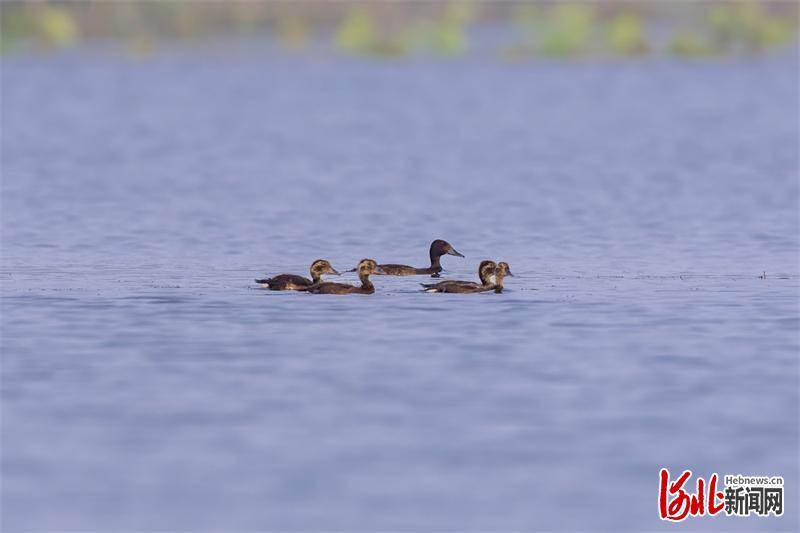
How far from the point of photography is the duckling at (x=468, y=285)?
68.3 feet

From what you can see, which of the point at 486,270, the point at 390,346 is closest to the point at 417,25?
the point at 486,270

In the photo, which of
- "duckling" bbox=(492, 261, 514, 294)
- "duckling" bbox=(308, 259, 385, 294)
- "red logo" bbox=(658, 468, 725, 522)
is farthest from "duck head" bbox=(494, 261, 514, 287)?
"red logo" bbox=(658, 468, 725, 522)

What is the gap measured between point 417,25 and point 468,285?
116 meters

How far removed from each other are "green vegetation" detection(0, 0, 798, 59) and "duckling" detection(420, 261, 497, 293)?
82.9 m

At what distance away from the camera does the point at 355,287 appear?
21.0m

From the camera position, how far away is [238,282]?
22.1 metres

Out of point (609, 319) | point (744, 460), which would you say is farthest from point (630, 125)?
point (744, 460)

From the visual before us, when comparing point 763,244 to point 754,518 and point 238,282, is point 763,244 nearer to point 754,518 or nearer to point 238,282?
point 238,282

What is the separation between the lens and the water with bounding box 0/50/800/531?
12.3 metres

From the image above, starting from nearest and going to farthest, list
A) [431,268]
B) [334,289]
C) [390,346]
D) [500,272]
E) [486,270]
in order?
[390,346] → [334,289] → [500,272] → [486,270] → [431,268]

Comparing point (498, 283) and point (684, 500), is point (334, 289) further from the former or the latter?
point (684, 500)

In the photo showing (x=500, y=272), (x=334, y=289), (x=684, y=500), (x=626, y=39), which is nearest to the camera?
(x=684, y=500)

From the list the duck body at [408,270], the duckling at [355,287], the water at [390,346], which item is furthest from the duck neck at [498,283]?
the duck body at [408,270]

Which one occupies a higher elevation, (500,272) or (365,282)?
(500,272)
